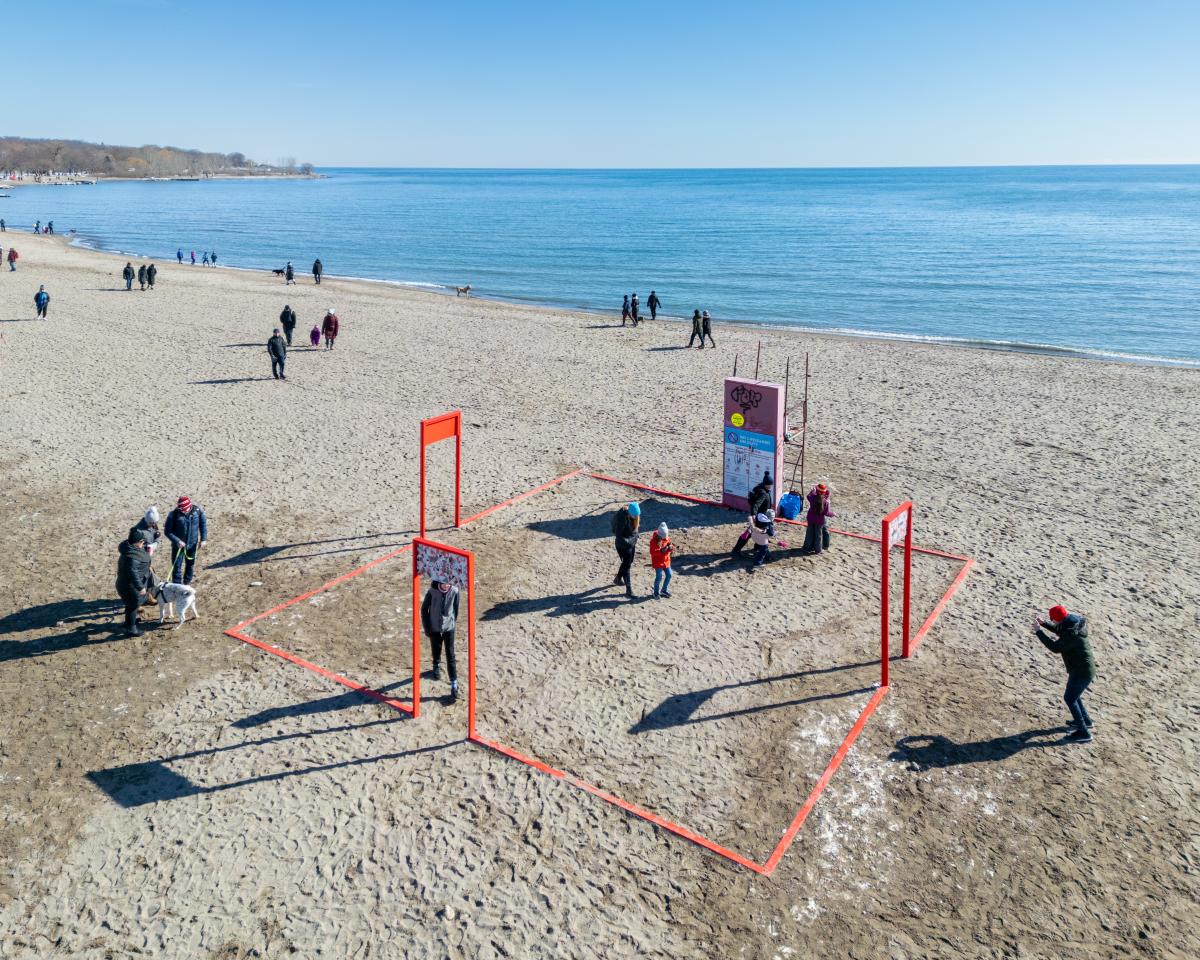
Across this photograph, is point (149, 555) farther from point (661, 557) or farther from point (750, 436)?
point (750, 436)

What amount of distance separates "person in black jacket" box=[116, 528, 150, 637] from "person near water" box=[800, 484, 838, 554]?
29.5 ft

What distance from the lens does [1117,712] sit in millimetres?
9273

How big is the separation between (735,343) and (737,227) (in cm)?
6896

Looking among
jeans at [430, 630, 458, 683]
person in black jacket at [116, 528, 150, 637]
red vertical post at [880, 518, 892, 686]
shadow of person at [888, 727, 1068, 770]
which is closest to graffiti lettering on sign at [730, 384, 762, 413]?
red vertical post at [880, 518, 892, 686]

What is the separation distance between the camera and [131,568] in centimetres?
1017

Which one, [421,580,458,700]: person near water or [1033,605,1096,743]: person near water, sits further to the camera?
[421,580,458,700]: person near water

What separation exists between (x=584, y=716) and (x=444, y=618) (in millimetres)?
1817

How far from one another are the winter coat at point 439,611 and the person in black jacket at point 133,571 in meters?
3.74

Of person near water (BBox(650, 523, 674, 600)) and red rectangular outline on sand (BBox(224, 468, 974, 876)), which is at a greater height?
person near water (BBox(650, 523, 674, 600))

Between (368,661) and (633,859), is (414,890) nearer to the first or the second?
(633,859)

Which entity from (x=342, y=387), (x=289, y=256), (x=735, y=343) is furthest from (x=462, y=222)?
(x=342, y=387)

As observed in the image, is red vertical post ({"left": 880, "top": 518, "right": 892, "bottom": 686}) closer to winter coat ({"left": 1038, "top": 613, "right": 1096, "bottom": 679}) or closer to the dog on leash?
winter coat ({"left": 1038, "top": 613, "right": 1096, "bottom": 679})

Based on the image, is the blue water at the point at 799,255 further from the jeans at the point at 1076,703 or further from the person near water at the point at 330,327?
the jeans at the point at 1076,703

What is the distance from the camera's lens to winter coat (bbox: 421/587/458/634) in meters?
9.13
